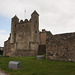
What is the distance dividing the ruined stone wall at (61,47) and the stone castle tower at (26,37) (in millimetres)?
13442

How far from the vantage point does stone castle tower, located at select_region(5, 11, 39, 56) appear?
34.5 meters

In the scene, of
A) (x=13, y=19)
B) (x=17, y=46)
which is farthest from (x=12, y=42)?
(x=13, y=19)

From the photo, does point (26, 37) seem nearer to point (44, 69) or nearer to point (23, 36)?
point (23, 36)

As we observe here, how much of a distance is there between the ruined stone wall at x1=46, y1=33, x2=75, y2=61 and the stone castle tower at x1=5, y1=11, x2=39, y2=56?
13442mm

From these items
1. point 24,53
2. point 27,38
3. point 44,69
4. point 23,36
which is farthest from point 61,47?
point 23,36

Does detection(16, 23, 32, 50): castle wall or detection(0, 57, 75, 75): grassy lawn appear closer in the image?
detection(0, 57, 75, 75): grassy lawn

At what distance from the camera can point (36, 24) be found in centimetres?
3572

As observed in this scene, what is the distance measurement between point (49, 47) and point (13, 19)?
75.4 feet

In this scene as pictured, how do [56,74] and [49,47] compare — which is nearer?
[56,74]

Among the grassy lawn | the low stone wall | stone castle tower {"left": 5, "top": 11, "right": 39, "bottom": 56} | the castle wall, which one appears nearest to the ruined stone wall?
the grassy lawn

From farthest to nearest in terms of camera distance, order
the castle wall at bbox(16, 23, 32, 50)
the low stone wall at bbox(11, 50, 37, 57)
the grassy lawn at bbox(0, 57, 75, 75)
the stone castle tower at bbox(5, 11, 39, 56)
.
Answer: the castle wall at bbox(16, 23, 32, 50) < the stone castle tower at bbox(5, 11, 39, 56) < the low stone wall at bbox(11, 50, 37, 57) < the grassy lawn at bbox(0, 57, 75, 75)

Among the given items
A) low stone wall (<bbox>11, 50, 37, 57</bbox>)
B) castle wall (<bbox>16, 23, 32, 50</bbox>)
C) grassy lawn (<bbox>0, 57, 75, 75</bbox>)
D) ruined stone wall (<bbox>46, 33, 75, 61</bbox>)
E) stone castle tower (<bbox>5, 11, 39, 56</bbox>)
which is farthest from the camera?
castle wall (<bbox>16, 23, 32, 50</bbox>)

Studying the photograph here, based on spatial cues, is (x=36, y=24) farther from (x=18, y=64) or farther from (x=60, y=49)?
(x=18, y=64)

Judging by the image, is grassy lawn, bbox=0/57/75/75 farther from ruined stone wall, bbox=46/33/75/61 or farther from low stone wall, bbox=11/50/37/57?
low stone wall, bbox=11/50/37/57
